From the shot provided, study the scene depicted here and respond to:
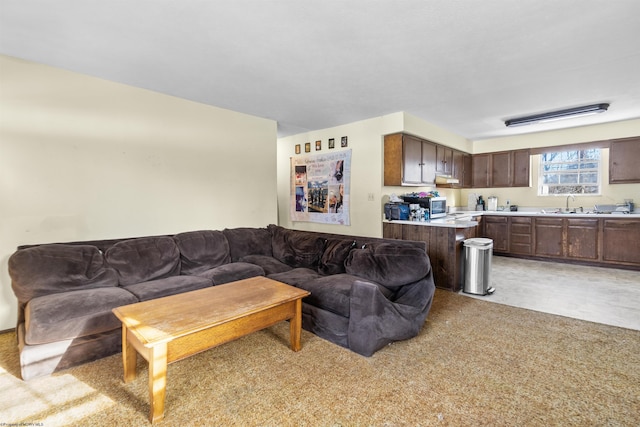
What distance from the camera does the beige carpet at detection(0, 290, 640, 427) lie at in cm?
166

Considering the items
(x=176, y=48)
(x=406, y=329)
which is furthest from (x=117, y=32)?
(x=406, y=329)

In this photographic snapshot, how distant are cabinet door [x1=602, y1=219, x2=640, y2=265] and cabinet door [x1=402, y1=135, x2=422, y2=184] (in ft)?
10.7

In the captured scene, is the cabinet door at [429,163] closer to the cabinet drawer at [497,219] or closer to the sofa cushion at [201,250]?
the cabinet drawer at [497,219]

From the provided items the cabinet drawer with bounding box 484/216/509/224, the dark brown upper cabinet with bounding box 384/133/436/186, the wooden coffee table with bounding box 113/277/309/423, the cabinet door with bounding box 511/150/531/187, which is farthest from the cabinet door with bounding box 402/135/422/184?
the wooden coffee table with bounding box 113/277/309/423

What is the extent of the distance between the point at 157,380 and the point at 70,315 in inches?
42.7

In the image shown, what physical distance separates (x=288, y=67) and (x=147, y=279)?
254cm

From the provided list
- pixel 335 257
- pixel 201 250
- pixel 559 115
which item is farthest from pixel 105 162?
pixel 559 115

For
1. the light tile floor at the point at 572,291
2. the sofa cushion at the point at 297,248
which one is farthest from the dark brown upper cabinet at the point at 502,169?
the sofa cushion at the point at 297,248

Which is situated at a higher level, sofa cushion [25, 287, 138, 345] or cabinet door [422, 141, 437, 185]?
cabinet door [422, 141, 437, 185]

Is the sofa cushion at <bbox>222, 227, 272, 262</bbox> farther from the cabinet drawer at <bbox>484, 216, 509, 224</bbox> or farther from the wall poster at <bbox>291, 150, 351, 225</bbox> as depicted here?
the cabinet drawer at <bbox>484, 216, 509, 224</bbox>

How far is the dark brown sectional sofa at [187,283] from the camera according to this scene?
216 centimetres

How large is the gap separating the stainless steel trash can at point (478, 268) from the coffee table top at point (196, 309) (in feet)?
8.37

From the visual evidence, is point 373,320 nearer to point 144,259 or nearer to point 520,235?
point 144,259

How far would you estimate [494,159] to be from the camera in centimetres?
638
